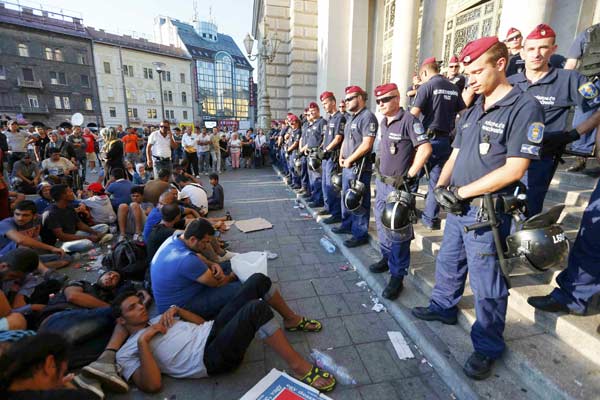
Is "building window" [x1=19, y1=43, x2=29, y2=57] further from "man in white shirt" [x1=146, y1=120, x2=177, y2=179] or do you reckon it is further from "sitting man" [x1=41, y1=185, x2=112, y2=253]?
"sitting man" [x1=41, y1=185, x2=112, y2=253]

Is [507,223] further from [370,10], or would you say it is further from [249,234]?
[370,10]

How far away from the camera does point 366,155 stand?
3979mm

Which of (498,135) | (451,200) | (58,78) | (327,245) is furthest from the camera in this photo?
(58,78)

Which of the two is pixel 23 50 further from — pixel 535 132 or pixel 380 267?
pixel 535 132

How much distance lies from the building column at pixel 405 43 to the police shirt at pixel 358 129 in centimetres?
358

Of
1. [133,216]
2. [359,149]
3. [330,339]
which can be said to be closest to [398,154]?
[359,149]

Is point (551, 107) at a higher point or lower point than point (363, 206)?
higher

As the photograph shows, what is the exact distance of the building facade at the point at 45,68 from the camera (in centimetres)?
3121

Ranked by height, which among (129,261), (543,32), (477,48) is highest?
(543,32)

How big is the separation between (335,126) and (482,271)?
3773 mm

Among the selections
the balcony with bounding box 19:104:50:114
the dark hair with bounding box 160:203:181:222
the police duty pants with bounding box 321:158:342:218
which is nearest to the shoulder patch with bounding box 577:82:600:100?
the police duty pants with bounding box 321:158:342:218

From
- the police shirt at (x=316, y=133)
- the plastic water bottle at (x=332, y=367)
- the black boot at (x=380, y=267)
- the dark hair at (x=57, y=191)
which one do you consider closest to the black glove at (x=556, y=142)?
the black boot at (x=380, y=267)

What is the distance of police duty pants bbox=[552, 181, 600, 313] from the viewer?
2.03 m

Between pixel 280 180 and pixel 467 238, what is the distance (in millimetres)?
9218
